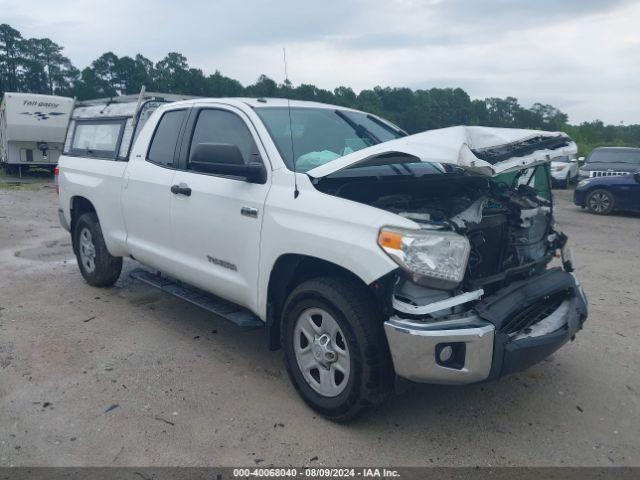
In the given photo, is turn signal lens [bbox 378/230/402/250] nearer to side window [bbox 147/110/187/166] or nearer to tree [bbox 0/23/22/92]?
side window [bbox 147/110/187/166]

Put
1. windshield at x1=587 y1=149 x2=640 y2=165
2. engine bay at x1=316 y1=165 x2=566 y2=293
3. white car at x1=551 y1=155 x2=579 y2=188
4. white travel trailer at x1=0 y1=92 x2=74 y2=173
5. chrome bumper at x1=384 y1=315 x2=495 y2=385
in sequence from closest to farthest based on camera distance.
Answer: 1. chrome bumper at x1=384 y1=315 x2=495 y2=385
2. engine bay at x1=316 y1=165 x2=566 y2=293
3. windshield at x1=587 y1=149 x2=640 y2=165
4. white car at x1=551 y1=155 x2=579 y2=188
5. white travel trailer at x1=0 y1=92 x2=74 y2=173

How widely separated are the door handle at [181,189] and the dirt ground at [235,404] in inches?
49.7

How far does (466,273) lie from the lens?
11.2 ft

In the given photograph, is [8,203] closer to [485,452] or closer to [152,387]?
[152,387]

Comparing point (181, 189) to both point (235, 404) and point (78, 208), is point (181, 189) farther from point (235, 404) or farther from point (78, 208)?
point (78, 208)

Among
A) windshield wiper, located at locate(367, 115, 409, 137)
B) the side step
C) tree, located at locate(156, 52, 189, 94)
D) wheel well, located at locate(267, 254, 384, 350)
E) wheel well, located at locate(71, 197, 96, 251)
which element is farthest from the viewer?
tree, located at locate(156, 52, 189, 94)

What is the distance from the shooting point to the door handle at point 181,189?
4.47 metres

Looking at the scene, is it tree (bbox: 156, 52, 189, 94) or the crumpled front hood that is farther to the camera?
tree (bbox: 156, 52, 189, 94)

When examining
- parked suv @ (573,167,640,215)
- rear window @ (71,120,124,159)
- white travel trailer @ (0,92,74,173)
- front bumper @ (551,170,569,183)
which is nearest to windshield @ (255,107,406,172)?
rear window @ (71,120,124,159)

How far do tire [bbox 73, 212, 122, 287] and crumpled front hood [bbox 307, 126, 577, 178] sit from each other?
10.7 feet

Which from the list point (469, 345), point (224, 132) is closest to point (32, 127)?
point (224, 132)

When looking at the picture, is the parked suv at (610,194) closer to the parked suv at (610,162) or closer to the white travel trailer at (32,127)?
the parked suv at (610,162)

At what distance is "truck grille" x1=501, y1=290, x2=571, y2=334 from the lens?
3.34m

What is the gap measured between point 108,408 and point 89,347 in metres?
1.13
